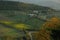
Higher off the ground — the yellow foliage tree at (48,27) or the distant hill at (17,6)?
the distant hill at (17,6)

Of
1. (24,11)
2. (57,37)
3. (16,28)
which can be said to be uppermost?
(24,11)

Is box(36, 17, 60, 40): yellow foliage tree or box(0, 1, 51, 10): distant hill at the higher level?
box(0, 1, 51, 10): distant hill

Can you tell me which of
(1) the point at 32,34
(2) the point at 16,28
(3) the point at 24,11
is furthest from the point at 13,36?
(3) the point at 24,11

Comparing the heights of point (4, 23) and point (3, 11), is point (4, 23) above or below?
below

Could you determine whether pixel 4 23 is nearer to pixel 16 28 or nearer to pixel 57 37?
pixel 16 28

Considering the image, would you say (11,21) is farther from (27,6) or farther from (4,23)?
(27,6)

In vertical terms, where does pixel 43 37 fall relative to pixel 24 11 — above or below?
below

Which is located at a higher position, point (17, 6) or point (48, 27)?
point (17, 6)

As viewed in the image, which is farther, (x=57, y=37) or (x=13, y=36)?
(x=57, y=37)

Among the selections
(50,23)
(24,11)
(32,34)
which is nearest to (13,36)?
(32,34)
